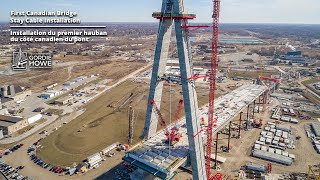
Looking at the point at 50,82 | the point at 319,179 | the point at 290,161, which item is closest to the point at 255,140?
the point at 290,161

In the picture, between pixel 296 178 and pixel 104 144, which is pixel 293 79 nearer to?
pixel 296 178

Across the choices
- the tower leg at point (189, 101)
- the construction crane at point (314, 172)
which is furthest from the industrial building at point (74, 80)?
the construction crane at point (314, 172)

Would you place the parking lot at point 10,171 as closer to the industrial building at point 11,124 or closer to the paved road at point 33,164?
the paved road at point 33,164

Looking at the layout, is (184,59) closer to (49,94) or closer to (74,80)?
(49,94)

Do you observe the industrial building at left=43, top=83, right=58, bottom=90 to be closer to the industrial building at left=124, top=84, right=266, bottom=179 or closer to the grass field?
the grass field

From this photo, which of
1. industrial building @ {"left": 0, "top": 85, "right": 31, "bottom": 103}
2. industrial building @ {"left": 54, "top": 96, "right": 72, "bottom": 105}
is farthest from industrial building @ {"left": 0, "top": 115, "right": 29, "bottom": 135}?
industrial building @ {"left": 0, "top": 85, "right": 31, "bottom": 103}
